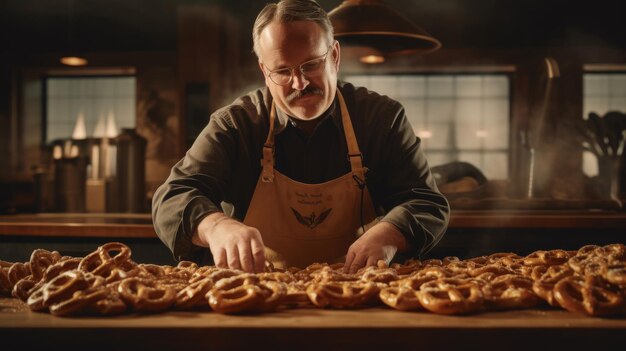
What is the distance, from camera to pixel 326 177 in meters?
2.61

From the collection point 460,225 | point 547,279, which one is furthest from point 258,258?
point 460,225

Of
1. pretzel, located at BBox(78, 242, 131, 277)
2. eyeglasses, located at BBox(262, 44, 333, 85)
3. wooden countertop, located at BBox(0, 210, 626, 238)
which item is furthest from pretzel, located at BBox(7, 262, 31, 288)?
wooden countertop, located at BBox(0, 210, 626, 238)

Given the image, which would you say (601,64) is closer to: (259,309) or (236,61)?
(236,61)

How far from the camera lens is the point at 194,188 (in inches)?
89.5

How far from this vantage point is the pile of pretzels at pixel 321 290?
137 cm

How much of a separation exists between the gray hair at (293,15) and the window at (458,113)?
4252mm

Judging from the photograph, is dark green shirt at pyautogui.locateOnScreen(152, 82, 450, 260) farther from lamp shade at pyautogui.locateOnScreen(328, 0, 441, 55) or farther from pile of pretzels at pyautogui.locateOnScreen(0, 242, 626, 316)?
pile of pretzels at pyautogui.locateOnScreen(0, 242, 626, 316)

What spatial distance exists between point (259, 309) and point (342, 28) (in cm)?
196

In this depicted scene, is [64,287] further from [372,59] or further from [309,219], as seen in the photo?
[372,59]

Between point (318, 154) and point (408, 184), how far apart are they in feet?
1.26

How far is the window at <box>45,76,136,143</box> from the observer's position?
7.21 meters

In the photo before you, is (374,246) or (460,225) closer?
(374,246)

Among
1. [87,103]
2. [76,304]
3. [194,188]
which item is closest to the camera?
[76,304]

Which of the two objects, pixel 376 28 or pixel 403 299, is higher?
pixel 376 28
